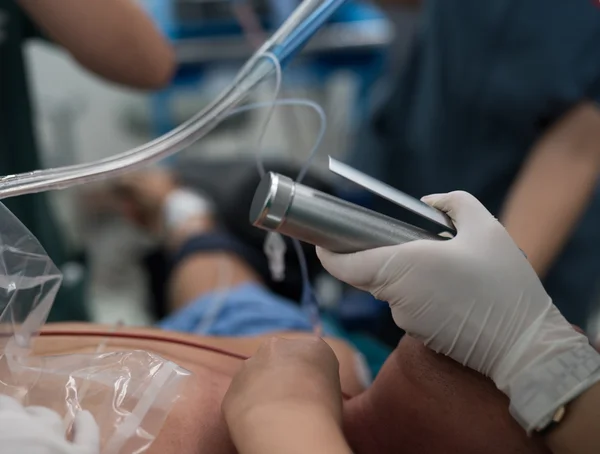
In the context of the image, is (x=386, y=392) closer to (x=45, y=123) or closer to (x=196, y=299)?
(x=196, y=299)

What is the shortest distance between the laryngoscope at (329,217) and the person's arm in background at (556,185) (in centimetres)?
48

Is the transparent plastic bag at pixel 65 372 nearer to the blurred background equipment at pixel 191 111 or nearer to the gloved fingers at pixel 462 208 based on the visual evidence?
the gloved fingers at pixel 462 208

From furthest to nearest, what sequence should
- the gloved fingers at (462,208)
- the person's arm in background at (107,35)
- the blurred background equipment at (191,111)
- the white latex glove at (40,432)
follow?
the blurred background equipment at (191,111), the person's arm in background at (107,35), the gloved fingers at (462,208), the white latex glove at (40,432)

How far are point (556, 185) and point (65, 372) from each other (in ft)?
2.61

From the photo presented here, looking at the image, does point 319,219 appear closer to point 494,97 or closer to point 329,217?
point 329,217

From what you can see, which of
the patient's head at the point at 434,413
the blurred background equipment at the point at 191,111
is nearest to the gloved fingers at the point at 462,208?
the patient's head at the point at 434,413

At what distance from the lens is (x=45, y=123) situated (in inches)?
98.2

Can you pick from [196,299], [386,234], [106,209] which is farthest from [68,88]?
[386,234]

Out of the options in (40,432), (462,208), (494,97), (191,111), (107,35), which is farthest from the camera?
(191,111)

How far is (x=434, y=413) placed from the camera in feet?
1.97

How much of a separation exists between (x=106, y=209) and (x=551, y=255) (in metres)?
1.51

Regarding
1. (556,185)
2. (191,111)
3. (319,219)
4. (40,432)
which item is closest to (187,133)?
(319,219)

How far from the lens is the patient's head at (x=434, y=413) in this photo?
1.89ft

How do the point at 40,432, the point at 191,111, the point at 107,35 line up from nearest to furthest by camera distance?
1. the point at 40,432
2. the point at 107,35
3. the point at 191,111
